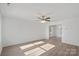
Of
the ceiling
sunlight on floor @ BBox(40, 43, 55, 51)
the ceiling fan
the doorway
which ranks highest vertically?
the ceiling

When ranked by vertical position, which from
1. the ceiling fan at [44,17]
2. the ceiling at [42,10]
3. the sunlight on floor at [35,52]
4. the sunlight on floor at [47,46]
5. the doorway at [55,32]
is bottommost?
the sunlight on floor at [35,52]

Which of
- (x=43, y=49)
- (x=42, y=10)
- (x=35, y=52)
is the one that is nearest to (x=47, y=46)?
(x=43, y=49)

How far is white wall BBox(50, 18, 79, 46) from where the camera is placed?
46.9 inches

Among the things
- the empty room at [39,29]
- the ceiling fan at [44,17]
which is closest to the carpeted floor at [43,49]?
the empty room at [39,29]

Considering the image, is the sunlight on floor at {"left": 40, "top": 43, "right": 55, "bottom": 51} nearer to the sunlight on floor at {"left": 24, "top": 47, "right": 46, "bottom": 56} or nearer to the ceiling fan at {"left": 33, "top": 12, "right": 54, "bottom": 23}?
the sunlight on floor at {"left": 24, "top": 47, "right": 46, "bottom": 56}

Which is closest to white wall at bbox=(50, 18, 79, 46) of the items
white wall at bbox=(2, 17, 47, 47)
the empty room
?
the empty room

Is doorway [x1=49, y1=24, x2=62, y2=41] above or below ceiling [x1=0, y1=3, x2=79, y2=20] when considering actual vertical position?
below

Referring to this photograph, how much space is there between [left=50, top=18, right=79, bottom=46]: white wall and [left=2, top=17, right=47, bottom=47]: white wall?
262 millimetres

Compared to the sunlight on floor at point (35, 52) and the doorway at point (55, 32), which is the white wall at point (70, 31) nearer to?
the doorway at point (55, 32)

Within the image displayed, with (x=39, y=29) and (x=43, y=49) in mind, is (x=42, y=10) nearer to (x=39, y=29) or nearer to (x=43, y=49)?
(x=39, y=29)

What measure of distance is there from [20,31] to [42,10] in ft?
1.35

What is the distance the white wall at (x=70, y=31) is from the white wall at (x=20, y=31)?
0.26 m

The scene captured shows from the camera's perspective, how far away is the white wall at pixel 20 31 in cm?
119

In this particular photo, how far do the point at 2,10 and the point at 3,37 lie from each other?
35 cm
